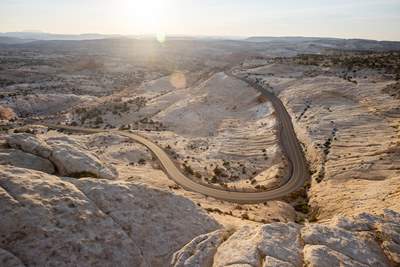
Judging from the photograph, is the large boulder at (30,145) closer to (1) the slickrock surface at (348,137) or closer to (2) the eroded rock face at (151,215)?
(2) the eroded rock face at (151,215)

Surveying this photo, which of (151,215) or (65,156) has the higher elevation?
(65,156)

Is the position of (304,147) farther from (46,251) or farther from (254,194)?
(46,251)

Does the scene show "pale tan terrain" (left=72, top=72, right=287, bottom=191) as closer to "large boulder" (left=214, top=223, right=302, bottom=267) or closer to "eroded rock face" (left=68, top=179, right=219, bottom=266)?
"eroded rock face" (left=68, top=179, right=219, bottom=266)

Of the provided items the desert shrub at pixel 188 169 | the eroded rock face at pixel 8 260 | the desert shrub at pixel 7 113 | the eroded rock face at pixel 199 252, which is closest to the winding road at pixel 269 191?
the desert shrub at pixel 188 169

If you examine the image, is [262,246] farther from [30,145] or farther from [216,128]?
[216,128]

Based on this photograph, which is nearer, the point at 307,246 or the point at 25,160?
the point at 307,246

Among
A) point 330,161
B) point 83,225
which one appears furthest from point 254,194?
point 83,225

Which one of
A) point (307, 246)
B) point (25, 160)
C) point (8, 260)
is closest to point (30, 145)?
point (25, 160)
